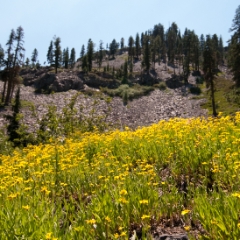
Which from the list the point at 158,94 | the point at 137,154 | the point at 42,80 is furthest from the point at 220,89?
the point at 137,154

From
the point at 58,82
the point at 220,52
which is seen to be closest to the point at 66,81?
the point at 58,82

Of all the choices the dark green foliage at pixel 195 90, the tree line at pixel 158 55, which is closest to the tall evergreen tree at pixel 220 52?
the tree line at pixel 158 55

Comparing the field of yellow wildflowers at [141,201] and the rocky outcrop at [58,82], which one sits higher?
the rocky outcrop at [58,82]

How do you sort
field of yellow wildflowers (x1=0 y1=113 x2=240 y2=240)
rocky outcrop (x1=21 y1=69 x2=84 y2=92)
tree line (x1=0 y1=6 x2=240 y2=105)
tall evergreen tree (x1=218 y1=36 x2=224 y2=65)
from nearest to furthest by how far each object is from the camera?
field of yellow wildflowers (x1=0 y1=113 x2=240 y2=240), tree line (x1=0 y1=6 x2=240 y2=105), rocky outcrop (x1=21 y1=69 x2=84 y2=92), tall evergreen tree (x1=218 y1=36 x2=224 y2=65)

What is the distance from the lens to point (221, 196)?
3.14 meters

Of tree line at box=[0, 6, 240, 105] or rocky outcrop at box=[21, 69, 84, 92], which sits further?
rocky outcrop at box=[21, 69, 84, 92]

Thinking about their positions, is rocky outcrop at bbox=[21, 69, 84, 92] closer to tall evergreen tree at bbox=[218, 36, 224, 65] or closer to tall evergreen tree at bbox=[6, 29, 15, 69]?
tall evergreen tree at bbox=[6, 29, 15, 69]

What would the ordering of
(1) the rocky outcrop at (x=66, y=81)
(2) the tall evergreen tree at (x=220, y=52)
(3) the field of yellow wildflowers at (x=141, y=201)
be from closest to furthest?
(3) the field of yellow wildflowers at (x=141, y=201), (1) the rocky outcrop at (x=66, y=81), (2) the tall evergreen tree at (x=220, y=52)

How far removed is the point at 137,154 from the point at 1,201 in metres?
3.15

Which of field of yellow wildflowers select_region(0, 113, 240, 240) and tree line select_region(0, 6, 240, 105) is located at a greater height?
tree line select_region(0, 6, 240, 105)

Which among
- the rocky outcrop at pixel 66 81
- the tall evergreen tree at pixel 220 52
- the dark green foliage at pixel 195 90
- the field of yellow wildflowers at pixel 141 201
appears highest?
the tall evergreen tree at pixel 220 52

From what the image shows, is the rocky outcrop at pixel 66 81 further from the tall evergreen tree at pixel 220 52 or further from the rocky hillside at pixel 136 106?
the tall evergreen tree at pixel 220 52

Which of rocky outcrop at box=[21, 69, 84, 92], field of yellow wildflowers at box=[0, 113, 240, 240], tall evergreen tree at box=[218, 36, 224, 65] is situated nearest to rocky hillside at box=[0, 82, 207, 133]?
rocky outcrop at box=[21, 69, 84, 92]

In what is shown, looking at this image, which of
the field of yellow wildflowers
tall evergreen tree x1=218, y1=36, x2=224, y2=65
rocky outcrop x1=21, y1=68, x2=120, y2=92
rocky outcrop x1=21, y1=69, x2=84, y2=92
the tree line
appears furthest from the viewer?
tall evergreen tree x1=218, y1=36, x2=224, y2=65
